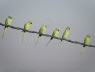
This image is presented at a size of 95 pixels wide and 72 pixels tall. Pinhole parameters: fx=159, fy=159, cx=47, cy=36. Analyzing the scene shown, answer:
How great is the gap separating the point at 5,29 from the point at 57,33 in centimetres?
→ 431

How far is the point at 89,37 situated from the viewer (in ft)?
32.1

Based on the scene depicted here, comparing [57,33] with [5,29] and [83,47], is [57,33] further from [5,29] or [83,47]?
[5,29]

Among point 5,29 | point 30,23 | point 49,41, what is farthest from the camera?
point 30,23

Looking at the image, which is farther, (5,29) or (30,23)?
(30,23)

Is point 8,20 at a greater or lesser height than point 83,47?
greater

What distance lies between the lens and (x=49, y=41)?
6.89 m

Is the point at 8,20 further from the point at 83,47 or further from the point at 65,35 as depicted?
the point at 83,47

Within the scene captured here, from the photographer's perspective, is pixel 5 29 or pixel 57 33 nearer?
pixel 5 29

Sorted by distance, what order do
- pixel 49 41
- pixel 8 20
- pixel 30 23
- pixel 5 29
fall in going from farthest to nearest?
pixel 30 23 → pixel 8 20 → pixel 49 41 → pixel 5 29

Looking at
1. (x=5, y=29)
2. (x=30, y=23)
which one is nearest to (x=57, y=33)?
(x=30, y=23)

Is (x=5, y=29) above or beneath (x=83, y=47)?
above

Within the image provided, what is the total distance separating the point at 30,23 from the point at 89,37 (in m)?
3.78

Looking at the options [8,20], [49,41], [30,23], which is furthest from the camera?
[30,23]

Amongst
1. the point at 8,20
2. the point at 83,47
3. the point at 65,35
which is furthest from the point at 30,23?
the point at 83,47
